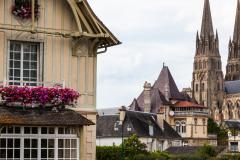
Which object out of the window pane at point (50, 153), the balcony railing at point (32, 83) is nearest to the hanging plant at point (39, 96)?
the balcony railing at point (32, 83)

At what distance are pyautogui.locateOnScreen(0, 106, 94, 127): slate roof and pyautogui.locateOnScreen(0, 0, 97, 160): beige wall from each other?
44.5 inches

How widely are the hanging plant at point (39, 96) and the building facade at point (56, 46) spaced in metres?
0.42

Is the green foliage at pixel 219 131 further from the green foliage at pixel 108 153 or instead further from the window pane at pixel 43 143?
the window pane at pixel 43 143

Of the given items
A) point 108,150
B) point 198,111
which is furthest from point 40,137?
point 198,111

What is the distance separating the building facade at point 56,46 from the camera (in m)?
20.0

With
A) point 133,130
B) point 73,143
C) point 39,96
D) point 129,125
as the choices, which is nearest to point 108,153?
point 133,130

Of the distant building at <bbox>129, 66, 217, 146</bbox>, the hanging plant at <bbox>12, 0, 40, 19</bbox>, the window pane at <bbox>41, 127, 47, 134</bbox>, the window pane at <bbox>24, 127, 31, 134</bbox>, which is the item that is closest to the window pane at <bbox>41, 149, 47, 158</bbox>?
the window pane at <bbox>41, 127, 47, 134</bbox>

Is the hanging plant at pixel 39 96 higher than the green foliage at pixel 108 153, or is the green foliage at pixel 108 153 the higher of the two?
the hanging plant at pixel 39 96

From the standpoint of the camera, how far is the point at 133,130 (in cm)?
8725

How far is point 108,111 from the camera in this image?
120 meters

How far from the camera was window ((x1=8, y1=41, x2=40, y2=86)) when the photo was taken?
65.3 ft

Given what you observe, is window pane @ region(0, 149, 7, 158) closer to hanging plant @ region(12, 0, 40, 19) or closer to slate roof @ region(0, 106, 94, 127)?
slate roof @ region(0, 106, 94, 127)

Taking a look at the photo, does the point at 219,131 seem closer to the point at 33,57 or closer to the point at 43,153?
the point at 33,57

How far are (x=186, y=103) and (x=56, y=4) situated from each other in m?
98.5
